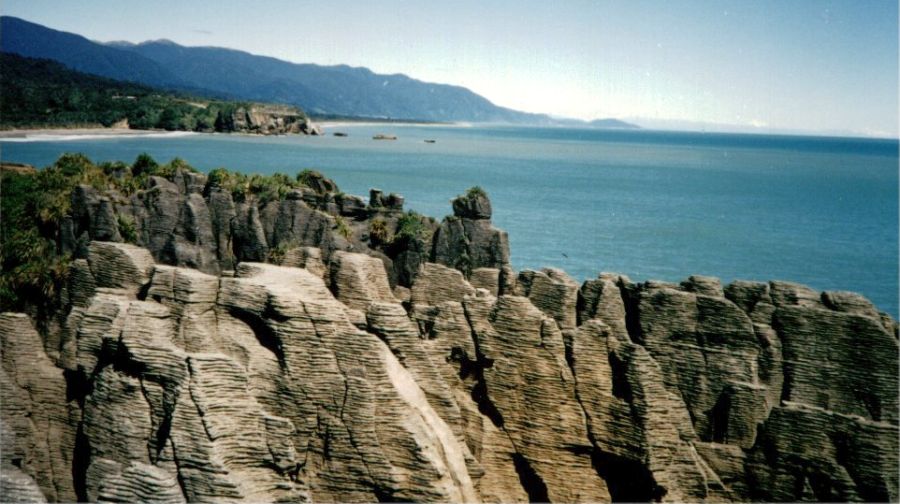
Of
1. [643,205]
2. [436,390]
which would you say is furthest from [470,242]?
[643,205]

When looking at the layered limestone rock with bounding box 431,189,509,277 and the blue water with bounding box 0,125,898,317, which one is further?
the blue water with bounding box 0,125,898,317

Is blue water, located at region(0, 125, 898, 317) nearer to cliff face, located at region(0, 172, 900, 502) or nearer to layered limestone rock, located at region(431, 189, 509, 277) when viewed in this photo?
layered limestone rock, located at region(431, 189, 509, 277)

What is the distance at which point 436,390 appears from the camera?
37.6 ft

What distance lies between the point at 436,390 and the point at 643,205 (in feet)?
321

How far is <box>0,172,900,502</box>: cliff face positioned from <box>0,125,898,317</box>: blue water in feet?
144

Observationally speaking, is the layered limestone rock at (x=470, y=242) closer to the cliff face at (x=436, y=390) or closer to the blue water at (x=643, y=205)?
the cliff face at (x=436, y=390)

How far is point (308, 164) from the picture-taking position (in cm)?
12912

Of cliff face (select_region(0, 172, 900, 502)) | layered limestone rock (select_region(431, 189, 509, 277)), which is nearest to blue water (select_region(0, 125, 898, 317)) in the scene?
layered limestone rock (select_region(431, 189, 509, 277))

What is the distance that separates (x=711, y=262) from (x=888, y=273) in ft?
50.9

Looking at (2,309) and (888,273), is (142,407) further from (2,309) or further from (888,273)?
(888,273)

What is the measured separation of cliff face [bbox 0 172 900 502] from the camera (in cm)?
998

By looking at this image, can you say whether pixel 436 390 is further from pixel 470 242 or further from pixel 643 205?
pixel 643 205

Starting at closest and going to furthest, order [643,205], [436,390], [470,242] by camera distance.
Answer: [436,390], [470,242], [643,205]

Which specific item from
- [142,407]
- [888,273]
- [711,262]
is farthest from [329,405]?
[888,273]
